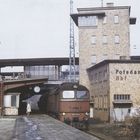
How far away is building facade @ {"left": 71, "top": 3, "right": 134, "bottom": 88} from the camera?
3046 inches

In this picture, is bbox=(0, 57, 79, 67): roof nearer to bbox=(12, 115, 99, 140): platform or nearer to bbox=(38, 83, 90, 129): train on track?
bbox=(38, 83, 90, 129): train on track

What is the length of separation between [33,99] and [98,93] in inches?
1888

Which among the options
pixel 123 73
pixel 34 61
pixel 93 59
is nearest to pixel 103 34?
pixel 93 59

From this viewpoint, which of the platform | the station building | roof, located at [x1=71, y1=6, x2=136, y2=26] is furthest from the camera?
roof, located at [x1=71, y1=6, x2=136, y2=26]

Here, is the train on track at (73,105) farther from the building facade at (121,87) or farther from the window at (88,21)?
the window at (88,21)

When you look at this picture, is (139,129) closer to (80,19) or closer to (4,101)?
(4,101)

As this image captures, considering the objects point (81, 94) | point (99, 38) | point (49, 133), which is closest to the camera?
point (49, 133)

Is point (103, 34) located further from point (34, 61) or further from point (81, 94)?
point (81, 94)

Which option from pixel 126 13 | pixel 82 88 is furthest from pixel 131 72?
pixel 126 13

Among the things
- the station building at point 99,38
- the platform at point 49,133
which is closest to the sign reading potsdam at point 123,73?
the station building at point 99,38

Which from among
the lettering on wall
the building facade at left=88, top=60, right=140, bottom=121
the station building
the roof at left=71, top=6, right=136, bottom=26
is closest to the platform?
the building facade at left=88, top=60, right=140, bottom=121

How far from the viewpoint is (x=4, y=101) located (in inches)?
2076

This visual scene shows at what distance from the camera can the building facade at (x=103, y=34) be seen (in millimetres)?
77375

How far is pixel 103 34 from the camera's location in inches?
3110
